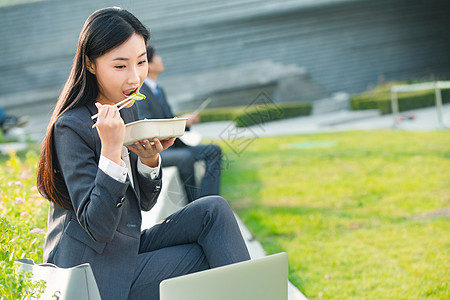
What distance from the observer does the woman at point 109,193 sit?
5.18 feet

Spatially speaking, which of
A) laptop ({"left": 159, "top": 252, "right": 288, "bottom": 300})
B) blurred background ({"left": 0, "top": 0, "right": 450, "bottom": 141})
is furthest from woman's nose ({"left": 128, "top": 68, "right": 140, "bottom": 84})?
blurred background ({"left": 0, "top": 0, "right": 450, "bottom": 141})

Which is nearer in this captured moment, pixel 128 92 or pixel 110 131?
pixel 110 131

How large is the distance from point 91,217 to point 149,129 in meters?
0.31

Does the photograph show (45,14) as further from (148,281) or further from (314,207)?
(148,281)

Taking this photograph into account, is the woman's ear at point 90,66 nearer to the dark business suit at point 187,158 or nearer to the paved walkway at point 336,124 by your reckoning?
the dark business suit at point 187,158

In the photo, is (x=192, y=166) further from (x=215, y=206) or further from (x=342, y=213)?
(x=215, y=206)

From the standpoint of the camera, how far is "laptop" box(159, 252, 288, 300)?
132cm

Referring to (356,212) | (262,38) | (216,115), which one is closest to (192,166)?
(356,212)

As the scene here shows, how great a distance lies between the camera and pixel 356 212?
4359 mm

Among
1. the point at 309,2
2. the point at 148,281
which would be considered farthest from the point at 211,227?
the point at 309,2

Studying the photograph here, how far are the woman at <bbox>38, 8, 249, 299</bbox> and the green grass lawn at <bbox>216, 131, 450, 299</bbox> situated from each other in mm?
1183

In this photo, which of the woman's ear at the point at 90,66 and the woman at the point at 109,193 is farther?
the woman's ear at the point at 90,66

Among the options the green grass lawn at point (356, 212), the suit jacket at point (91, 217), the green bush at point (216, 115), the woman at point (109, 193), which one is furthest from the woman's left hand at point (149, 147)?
the green bush at point (216, 115)

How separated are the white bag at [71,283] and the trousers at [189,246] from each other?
0.37 metres
